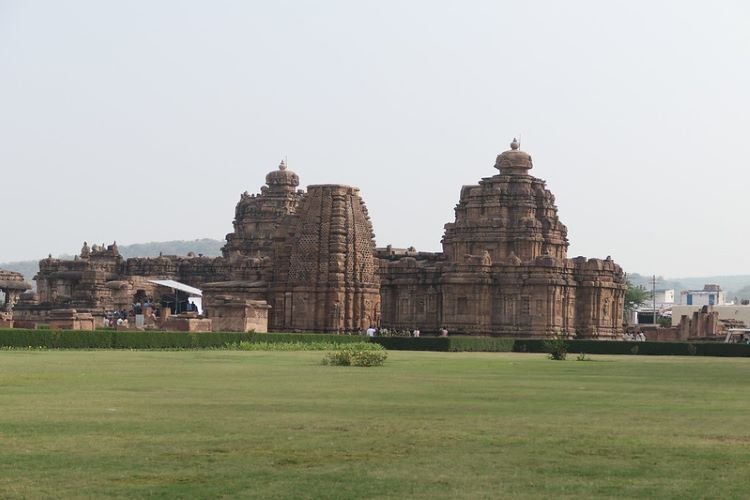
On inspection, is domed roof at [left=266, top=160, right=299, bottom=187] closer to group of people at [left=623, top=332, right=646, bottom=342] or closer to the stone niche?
group of people at [left=623, top=332, right=646, bottom=342]

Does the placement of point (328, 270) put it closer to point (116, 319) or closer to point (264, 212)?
point (116, 319)

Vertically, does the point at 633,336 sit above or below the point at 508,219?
below

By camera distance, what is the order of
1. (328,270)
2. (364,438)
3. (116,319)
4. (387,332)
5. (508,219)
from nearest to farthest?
(364,438) → (116,319) → (387,332) → (328,270) → (508,219)

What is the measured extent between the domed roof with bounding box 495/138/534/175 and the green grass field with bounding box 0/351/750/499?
66.3m

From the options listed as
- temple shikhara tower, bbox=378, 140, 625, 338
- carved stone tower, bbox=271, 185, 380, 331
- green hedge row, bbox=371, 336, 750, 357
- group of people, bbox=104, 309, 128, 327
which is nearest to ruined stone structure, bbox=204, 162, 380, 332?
carved stone tower, bbox=271, 185, 380, 331

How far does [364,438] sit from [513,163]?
80153 mm

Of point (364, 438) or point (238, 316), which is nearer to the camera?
point (364, 438)

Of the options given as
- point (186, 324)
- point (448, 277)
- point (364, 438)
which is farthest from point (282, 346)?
point (364, 438)

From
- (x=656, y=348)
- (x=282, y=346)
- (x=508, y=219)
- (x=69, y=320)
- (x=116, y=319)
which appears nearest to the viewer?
(x=282, y=346)

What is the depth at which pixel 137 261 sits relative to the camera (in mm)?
129750

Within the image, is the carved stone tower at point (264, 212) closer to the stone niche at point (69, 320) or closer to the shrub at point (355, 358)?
the stone niche at point (69, 320)

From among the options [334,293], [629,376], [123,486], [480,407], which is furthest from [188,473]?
[334,293]

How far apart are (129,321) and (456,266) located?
21.7m

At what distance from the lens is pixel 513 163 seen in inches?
3871
